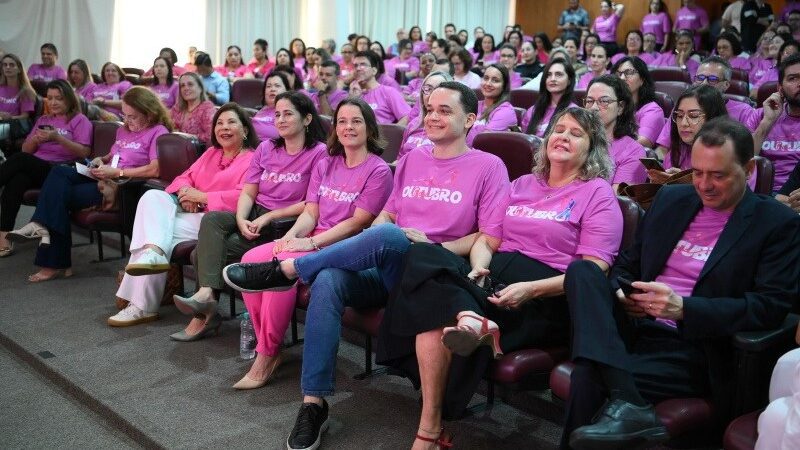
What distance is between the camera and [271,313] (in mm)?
2615

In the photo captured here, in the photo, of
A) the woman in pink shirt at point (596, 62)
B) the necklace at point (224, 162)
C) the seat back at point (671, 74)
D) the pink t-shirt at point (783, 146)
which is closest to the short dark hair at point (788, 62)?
the pink t-shirt at point (783, 146)

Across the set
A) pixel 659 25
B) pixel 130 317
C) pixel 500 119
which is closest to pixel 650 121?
pixel 500 119

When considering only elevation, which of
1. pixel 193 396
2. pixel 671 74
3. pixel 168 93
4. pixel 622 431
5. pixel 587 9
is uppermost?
pixel 587 9

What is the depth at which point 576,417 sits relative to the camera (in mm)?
1776

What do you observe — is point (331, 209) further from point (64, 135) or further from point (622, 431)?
point (64, 135)

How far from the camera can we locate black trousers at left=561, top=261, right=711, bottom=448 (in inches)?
70.0

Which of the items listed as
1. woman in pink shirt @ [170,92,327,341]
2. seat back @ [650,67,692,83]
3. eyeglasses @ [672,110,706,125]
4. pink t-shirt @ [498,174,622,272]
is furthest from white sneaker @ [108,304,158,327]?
seat back @ [650,67,692,83]

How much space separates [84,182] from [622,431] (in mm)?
3263

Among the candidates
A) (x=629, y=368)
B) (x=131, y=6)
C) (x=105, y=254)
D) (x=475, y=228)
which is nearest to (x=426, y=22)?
(x=131, y=6)

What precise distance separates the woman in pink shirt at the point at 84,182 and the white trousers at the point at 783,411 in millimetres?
3111

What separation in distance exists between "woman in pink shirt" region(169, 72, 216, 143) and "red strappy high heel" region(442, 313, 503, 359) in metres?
3.05

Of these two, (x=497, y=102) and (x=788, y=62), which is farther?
(x=497, y=102)

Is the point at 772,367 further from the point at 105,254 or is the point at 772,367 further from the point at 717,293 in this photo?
the point at 105,254

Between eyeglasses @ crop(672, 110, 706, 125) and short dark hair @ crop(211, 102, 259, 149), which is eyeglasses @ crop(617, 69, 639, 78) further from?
short dark hair @ crop(211, 102, 259, 149)
